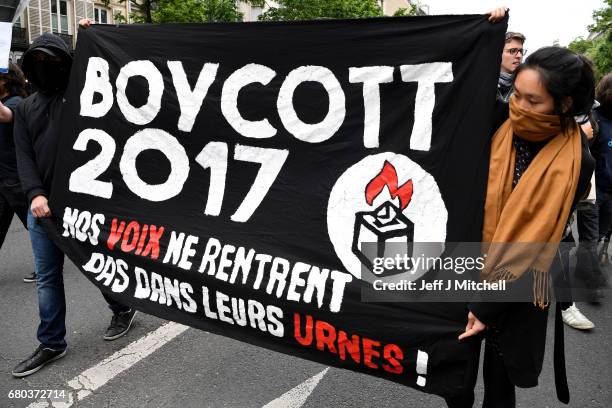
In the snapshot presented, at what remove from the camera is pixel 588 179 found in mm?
1709

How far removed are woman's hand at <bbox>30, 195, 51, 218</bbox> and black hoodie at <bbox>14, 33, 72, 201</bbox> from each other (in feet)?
0.16

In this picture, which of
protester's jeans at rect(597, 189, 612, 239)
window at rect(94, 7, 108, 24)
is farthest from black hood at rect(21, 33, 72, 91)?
window at rect(94, 7, 108, 24)

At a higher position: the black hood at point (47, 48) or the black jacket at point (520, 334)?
the black hood at point (47, 48)

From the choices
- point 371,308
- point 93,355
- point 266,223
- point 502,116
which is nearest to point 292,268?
point 266,223

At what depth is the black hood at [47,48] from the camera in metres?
2.93

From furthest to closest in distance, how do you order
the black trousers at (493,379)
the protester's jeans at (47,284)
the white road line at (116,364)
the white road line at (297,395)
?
the protester's jeans at (47,284) → the white road line at (116,364) → the white road line at (297,395) → the black trousers at (493,379)

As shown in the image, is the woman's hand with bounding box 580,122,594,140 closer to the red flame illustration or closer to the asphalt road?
the asphalt road

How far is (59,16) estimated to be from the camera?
83.1ft

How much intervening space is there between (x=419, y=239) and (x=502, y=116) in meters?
0.58

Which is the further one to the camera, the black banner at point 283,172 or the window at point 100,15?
the window at point 100,15

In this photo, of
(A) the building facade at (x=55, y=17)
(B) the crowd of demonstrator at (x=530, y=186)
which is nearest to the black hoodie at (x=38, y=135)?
(B) the crowd of demonstrator at (x=530, y=186)

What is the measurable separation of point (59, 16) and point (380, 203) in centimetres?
2810

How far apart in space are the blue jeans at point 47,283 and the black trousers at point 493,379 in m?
2.44

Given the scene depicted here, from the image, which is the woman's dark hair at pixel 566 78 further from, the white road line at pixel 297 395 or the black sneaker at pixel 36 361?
the black sneaker at pixel 36 361
